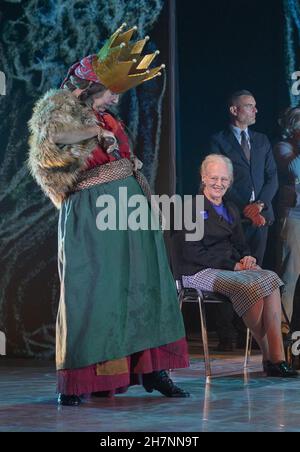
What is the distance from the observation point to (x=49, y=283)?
5707 millimetres

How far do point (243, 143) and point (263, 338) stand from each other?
62.1 inches

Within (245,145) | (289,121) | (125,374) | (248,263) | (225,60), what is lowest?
(125,374)

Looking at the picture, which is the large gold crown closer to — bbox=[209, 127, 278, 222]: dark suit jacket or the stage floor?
the stage floor

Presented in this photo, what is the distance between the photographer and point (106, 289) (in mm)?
3758

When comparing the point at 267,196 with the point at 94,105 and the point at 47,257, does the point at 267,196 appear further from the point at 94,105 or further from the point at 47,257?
the point at 94,105

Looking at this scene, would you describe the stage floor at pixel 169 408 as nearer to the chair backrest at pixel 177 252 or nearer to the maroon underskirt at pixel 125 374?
the maroon underskirt at pixel 125 374

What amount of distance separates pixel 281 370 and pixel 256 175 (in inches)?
61.7

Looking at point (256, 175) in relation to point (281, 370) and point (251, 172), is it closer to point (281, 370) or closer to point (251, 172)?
point (251, 172)

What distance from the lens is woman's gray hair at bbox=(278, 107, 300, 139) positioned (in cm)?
573

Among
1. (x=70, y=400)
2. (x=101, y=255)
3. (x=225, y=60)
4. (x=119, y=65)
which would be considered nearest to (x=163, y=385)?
(x=70, y=400)

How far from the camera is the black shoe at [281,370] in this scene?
464 cm

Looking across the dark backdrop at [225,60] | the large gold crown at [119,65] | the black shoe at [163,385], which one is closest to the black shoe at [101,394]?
the black shoe at [163,385]

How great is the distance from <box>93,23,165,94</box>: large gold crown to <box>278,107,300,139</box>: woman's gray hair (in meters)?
2.01
